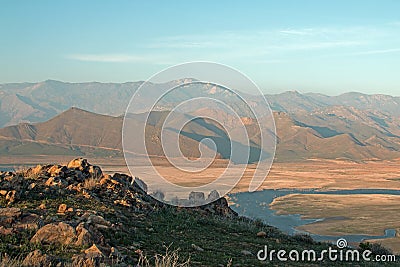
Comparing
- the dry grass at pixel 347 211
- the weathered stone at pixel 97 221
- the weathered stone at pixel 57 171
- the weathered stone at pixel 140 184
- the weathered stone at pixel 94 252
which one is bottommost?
the dry grass at pixel 347 211

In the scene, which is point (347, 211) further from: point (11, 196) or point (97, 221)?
point (97, 221)

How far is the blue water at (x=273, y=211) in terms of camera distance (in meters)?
65.6

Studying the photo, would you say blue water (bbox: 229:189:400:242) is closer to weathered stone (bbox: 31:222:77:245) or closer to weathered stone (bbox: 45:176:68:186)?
weathered stone (bbox: 45:176:68:186)

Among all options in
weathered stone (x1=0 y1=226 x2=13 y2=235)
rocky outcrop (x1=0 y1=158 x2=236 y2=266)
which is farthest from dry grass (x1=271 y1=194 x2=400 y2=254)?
weathered stone (x1=0 y1=226 x2=13 y2=235)

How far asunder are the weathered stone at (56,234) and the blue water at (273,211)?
42.5m

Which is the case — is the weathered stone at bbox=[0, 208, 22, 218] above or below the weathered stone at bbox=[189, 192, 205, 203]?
above

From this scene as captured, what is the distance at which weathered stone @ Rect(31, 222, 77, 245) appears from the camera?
1014 cm

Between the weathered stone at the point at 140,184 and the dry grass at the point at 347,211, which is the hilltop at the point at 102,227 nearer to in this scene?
the weathered stone at the point at 140,184

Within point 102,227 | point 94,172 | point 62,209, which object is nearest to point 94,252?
point 102,227

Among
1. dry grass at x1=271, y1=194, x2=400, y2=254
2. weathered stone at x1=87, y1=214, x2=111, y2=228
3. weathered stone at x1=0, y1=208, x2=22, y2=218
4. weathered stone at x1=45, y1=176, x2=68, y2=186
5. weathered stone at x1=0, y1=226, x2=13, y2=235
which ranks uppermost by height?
weathered stone at x1=45, y1=176, x2=68, y2=186

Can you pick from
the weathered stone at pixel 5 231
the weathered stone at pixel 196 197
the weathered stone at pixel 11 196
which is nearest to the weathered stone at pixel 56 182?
the weathered stone at pixel 11 196

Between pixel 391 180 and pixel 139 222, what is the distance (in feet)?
467

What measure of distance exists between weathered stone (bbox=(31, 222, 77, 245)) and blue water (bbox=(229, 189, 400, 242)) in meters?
42.5

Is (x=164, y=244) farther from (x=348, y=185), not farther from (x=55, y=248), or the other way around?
(x=348, y=185)
